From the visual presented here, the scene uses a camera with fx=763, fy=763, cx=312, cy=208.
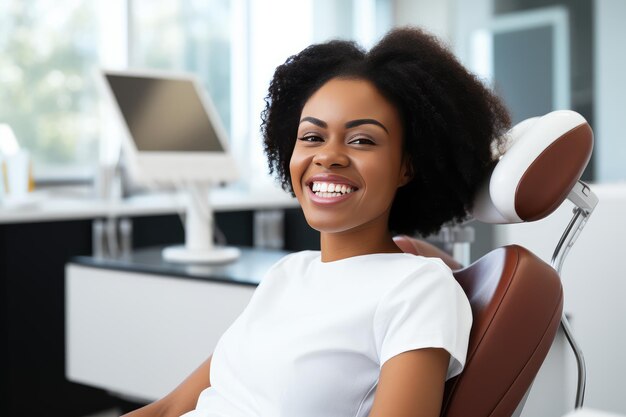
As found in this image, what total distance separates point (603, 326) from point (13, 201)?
1841 millimetres

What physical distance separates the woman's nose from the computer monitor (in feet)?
4.17

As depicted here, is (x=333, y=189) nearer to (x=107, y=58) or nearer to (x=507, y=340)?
(x=507, y=340)

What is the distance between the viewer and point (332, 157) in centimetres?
111

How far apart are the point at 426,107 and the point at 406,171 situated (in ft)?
0.39

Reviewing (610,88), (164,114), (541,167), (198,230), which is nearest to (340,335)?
(541,167)

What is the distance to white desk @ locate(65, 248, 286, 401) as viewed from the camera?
2096 millimetres

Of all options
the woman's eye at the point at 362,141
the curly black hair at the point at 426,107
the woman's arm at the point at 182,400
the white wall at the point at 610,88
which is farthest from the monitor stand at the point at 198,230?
the white wall at the point at 610,88

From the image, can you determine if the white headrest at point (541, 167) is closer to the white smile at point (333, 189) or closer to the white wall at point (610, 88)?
the white smile at point (333, 189)

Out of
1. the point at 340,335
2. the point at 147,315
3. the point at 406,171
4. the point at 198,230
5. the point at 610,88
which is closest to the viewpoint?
the point at 340,335

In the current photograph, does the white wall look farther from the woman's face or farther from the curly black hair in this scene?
the woman's face

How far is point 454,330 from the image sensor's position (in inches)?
38.6

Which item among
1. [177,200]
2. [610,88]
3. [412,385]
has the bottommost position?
[412,385]

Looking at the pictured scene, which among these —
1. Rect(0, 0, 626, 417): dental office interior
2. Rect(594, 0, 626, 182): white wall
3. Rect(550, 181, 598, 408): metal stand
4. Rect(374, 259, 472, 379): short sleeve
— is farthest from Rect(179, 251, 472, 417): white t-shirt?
Rect(594, 0, 626, 182): white wall

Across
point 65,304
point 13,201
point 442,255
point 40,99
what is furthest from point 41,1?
point 442,255
